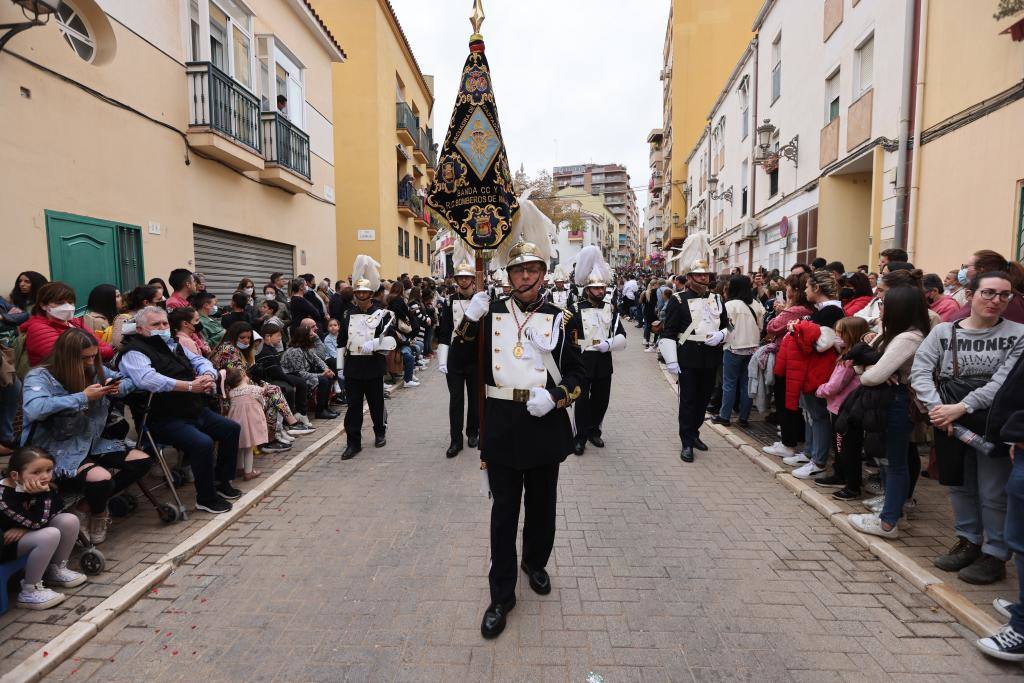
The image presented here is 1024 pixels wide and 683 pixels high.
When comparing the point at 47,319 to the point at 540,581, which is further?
the point at 47,319

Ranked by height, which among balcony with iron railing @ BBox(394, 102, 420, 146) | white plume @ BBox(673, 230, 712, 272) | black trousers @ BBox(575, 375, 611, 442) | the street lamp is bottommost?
black trousers @ BBox(575, 375, 611, 442)

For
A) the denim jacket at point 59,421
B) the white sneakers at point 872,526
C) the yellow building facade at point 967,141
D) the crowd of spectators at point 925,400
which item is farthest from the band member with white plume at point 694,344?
the denim jacket at point 59,421

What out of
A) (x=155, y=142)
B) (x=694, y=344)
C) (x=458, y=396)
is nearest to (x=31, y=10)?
(x=155, y=142)

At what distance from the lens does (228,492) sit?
17.1ft

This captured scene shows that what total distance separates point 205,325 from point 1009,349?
25.1ft

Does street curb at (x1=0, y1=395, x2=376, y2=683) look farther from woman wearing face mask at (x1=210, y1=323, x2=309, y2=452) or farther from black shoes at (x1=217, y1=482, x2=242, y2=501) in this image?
woman wearing face mask at (x1=210, y1=323, x2=309, y2=452)

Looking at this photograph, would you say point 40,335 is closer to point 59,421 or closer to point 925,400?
point 59,421

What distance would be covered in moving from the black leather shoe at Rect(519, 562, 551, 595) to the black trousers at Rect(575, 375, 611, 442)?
125 inches

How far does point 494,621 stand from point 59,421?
339cm

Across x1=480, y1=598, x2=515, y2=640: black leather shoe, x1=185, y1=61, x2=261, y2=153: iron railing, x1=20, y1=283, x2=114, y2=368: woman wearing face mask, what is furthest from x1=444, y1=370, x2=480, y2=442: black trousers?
x1=185, y1=61, x2=261, y2=153: iron railing

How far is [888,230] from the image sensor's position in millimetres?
10281

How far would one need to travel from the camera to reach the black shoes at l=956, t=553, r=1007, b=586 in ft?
12.0

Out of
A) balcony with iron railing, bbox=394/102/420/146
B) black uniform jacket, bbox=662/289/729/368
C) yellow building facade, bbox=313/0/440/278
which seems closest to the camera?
black uniform jacket, bbox=662/289/729/368

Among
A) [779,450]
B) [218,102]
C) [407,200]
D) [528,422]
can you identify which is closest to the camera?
[528,422]
